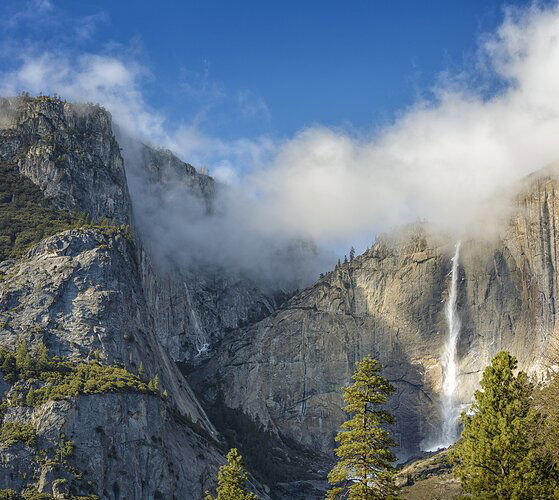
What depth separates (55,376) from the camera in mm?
133125

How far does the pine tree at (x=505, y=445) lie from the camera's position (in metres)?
48.2

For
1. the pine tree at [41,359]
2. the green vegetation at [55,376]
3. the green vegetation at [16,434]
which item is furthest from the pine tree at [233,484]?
the pine tree at [41,359]

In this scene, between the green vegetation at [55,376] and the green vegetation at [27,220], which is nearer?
the green vegetation at [55,376]

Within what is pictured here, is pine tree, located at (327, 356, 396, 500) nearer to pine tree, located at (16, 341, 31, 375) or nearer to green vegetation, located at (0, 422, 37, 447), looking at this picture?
green vegetation, located at (0, 422, 37, 447)

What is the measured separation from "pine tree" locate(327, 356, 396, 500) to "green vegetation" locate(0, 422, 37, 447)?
77102 millimetres

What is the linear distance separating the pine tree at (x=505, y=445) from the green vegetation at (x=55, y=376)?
295 feet

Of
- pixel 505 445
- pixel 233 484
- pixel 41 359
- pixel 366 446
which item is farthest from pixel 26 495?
pixel 505 445

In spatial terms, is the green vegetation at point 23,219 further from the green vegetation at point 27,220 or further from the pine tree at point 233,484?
the pine tree at point 233,484

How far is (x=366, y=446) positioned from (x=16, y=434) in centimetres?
8151

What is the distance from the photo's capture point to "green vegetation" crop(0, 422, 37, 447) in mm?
116875

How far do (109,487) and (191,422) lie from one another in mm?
56755

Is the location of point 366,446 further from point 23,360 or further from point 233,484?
point 23,360

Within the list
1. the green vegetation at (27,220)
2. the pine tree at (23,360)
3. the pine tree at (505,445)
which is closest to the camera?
the pine tree at (505,445)

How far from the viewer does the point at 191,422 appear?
181625 millimetres
